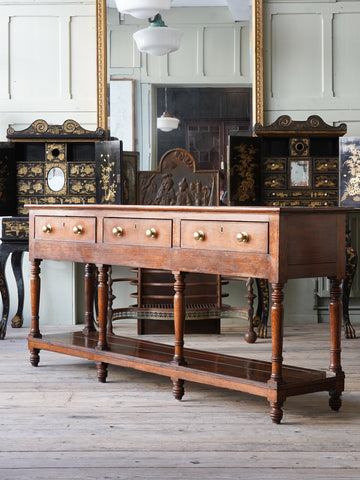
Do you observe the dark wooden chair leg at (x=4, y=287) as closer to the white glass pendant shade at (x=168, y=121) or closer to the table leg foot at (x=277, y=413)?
the white glass pendant shade at (x=168, y=121)

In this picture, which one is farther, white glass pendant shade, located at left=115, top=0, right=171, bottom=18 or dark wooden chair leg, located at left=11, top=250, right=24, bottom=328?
dark wooden chair leg, located at left=11, top=250, right=24, bottom=328

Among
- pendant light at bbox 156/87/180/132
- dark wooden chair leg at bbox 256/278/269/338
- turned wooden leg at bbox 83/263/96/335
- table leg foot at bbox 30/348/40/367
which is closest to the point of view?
table leg foot at bbox 30/348/40/367

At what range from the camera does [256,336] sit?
5508mm

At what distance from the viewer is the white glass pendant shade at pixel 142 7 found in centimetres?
571

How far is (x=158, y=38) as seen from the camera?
6059mm

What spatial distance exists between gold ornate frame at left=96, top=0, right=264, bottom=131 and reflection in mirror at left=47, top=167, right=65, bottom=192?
1.70ft

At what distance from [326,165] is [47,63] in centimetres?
250

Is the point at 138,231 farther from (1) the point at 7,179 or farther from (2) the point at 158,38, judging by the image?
(2) the point at 158,38

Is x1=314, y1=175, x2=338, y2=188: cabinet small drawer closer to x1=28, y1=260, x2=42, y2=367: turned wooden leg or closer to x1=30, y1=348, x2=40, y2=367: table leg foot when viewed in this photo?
x1=28, y1=260, x2=42, y2=367: turned wooden leg

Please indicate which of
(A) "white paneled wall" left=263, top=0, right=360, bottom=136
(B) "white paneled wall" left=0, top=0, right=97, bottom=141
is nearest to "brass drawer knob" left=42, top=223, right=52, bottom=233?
(B) "white paneled wall" left=0, top=0, right=97, bottom=141

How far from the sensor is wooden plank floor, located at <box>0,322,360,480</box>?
2.69 meters

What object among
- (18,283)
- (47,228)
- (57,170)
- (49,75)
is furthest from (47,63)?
(47,228)

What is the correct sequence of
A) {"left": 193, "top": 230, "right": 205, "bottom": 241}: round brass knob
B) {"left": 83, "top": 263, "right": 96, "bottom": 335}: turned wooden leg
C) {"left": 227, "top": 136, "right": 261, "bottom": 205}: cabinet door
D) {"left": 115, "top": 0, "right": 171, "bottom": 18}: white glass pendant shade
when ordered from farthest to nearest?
{"left": 227, "top": 136, "right": 261, "bottom": 205}: cabinet door, {"left": 115, "top": 0, "right": 171, "bottom": 18}: white glass pendant shade, {"left": 83, "top": 263, "right": 96, "bottom": 335}: turned wooden leg, {"left": 193, "top": 230, "right": 205, "bottom": 241}: round brass knob

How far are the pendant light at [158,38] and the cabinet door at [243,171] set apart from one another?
93 centimetres
